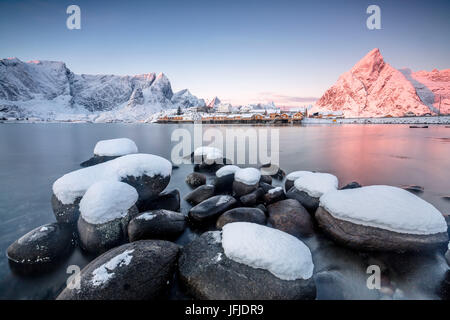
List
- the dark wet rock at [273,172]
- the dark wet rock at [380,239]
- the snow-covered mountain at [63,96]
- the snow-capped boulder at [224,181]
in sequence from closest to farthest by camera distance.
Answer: the dark wet rock at [380,239], the snow-capped boulder at [224,181], the dark wet rock at [273,172], the snow-covered mountain at [63,96]

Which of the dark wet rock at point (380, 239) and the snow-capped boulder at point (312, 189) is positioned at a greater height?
the snow-capped boulder at point (312, 189)

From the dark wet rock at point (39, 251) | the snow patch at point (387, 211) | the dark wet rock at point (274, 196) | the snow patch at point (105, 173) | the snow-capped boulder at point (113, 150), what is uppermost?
the snow-capped boulder at point (113, 150)

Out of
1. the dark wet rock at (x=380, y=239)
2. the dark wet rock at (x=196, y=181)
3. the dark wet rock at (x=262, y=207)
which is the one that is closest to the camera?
the dark wet rock at (x=380, y=239)

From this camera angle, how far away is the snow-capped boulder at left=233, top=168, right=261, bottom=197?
19.3ft

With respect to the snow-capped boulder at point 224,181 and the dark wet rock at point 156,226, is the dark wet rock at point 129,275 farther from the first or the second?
the snow-capped boulder at point 224,181

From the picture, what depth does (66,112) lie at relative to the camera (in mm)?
141750

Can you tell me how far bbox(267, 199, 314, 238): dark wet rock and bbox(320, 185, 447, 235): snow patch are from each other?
22.2 inches

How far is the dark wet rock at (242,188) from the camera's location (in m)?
5.87

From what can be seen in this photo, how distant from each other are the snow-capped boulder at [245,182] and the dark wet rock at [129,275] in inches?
130

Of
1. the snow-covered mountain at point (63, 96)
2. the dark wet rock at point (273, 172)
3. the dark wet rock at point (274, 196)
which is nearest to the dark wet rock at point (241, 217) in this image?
the dark wet rock at point (274, 196)

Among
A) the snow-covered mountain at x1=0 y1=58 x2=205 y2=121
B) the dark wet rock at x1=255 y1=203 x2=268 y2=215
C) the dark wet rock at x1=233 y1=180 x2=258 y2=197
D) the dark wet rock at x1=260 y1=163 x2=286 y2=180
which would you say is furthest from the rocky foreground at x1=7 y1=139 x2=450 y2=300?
the snow-covered mountain at x1=0 y1=58 x2=205 y2=121

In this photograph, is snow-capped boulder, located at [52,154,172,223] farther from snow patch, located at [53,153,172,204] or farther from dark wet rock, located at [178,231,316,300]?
dark wet rock, located at [178,231,316,300]
